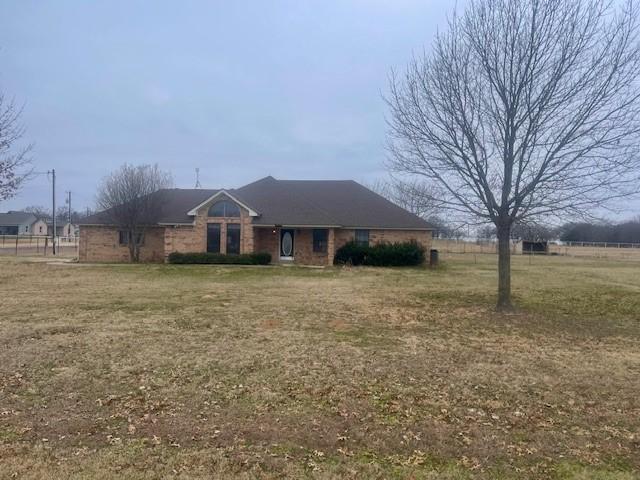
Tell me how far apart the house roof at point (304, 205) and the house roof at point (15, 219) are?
6952cm

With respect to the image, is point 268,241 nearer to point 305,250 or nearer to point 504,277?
point 305,250

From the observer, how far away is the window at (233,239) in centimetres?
2736

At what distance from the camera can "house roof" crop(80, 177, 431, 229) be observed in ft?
92.2

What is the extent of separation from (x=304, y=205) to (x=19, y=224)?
7752 centimetres

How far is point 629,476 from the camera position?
148 inches

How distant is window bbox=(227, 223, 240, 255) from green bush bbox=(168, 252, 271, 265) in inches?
Answer: 36.5

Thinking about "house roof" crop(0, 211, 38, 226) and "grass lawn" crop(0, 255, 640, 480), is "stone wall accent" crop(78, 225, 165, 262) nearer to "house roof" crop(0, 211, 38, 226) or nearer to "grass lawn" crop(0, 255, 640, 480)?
"grass lawn" crop(0, 255, 640, 480)

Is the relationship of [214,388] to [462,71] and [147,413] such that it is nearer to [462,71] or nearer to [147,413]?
[147,413]

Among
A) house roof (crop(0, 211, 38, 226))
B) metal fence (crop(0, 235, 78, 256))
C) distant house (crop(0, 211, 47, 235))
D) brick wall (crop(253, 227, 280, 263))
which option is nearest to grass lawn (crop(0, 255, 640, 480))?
brick wall (crop(253, 227, 280, 263))

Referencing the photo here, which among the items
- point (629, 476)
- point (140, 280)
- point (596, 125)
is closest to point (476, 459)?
point (629, 476)

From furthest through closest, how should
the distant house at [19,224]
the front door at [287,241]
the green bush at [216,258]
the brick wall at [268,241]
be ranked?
the distant house at [19,224]
the front door at [287,241]
the brick wall at [268,241]
the green bush at [216,258]

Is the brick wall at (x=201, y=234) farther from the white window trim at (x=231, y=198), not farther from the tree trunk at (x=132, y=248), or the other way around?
the tree trunk at (x=132, y=248)

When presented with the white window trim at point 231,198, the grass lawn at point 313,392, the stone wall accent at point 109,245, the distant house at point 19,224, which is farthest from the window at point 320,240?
the distant house at point 19,224

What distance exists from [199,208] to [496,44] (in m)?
19.9
